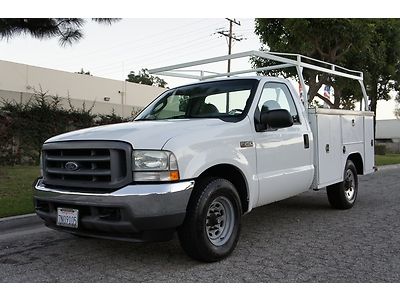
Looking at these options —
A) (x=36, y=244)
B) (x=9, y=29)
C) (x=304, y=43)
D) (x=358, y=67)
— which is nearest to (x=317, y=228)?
(x=36, y=244)

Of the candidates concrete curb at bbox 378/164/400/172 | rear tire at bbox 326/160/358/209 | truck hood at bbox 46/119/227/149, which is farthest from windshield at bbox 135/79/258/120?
concrete curb at bbox 378/164/400/172

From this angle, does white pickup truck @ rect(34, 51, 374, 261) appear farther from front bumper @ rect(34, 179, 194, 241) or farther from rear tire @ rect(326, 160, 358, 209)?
rear tire @ rect(326, 160, 358, 209)

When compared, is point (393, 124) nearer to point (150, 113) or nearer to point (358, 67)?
point (358, 67)

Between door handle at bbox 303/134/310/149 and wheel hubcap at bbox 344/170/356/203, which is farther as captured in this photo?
wheel hubcap at bbox 344/170/356/203

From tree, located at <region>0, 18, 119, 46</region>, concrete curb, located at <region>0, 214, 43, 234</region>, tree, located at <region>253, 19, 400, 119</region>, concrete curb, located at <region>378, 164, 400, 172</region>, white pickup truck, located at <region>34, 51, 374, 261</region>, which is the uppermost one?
tree, located at <region>253, 19, 400, 119</region>

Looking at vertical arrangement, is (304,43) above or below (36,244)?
above

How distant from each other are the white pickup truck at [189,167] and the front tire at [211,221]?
0.01 metres

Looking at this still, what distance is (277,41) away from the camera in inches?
715

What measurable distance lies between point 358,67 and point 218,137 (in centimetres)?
1667

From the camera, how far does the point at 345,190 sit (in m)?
7.38

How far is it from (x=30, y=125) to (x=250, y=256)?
12217 mm

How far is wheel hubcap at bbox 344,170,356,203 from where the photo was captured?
740 centimetres

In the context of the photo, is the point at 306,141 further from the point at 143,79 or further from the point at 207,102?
the point at 143,79

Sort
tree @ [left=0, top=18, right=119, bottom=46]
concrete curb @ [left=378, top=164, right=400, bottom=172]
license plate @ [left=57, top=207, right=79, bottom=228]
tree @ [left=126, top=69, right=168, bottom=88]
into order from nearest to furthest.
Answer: license plate @ [left=57, top=207, right=79, bottom=228]
tree @ [left=0, top=18, right=119, bottom=46]
concrete curb @ [left=378, top=164, right=400, bottom=172]
tree @ [left=126, top=69, right=168, bottom=88]
